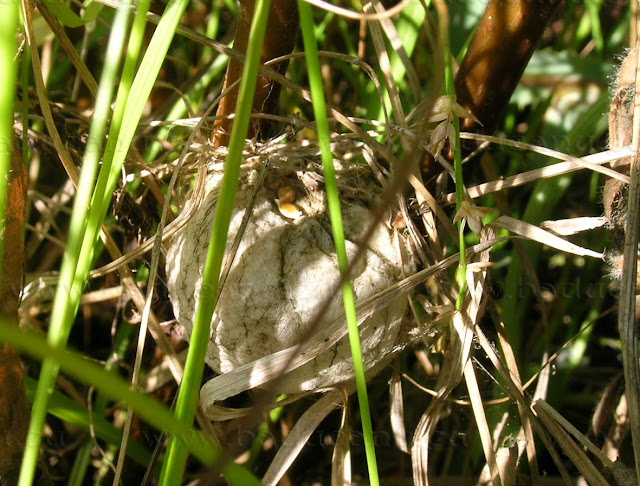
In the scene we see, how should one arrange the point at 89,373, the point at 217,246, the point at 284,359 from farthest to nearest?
1. the point at 284,359
2. the point at 217,246
3. the point at 89,373

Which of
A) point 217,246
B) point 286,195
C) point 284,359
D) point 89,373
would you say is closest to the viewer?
point 89,373

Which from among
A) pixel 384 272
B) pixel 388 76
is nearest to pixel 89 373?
pixel 384 272

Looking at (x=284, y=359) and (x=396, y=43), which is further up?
(x=396, y=43)

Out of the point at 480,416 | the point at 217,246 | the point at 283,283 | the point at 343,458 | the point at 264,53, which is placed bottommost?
the point at 343,458

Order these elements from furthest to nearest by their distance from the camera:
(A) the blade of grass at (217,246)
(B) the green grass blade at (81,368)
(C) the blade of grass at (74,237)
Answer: (C) the blade of grass at (74,237) → (A) the blade of grass at (217,246) → (B) the green grass blade at (81,368)

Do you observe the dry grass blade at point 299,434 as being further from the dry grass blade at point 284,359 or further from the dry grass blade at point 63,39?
the dry grass blade at point 63,39

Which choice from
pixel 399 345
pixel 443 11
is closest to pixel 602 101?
pixel 399 345

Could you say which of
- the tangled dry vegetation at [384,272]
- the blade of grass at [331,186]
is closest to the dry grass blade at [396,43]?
the tangled dry vegetation at [384,272]

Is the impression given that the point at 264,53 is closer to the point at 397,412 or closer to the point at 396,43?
the point at 396,43
